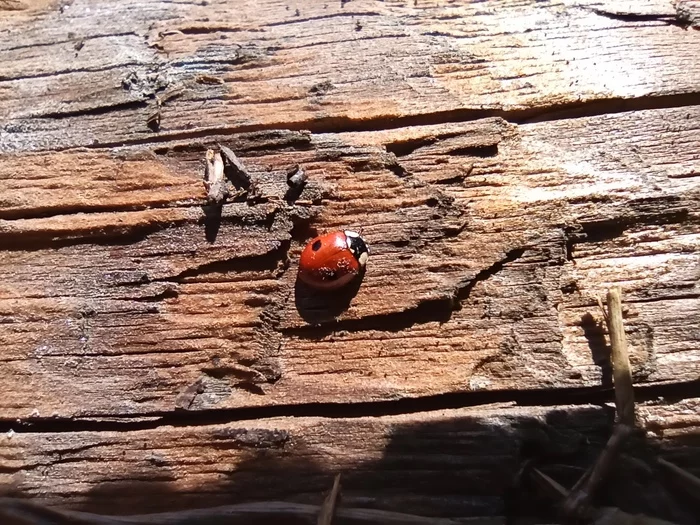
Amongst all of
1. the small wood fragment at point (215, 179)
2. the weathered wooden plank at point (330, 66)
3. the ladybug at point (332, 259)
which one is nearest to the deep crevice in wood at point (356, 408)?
the ladybug at point (332, 259)

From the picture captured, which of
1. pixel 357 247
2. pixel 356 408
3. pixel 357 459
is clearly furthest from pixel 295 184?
pixel 357 459

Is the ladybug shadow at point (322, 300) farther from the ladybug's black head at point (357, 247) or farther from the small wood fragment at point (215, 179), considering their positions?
the small wood fragment at point (215, 179)

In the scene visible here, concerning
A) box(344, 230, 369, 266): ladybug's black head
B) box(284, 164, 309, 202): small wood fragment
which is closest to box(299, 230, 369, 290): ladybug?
box(344, 230, 369, 266): ladybug's black head

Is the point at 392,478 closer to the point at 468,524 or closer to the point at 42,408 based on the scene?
the point at 468,524

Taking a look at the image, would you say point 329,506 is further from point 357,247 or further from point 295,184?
point 295,184

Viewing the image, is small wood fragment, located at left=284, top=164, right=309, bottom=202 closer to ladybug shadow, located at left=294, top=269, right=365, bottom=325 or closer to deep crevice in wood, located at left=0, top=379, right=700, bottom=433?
ladybug shadow, located at left=294, top=269, right=365, bottom=325

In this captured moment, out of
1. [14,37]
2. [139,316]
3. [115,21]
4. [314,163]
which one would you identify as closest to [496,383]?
[314,163]
